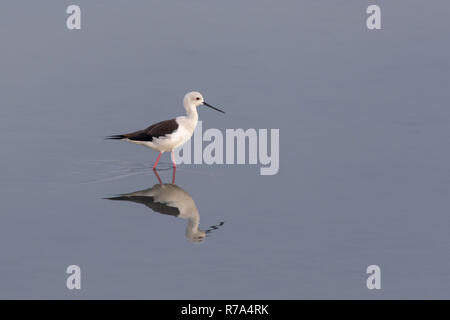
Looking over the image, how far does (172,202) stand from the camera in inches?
575

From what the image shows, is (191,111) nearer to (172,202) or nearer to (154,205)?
(172,202)

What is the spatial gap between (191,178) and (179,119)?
1.54m

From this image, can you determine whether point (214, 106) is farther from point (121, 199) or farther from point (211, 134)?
point (121, 199)

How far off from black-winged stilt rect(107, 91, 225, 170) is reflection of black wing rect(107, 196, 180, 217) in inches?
77.0

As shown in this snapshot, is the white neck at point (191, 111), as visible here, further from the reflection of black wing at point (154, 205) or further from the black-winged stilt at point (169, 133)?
the reflection of black wing at point (154, 205)

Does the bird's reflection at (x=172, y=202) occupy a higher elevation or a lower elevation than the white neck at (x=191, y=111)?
lower

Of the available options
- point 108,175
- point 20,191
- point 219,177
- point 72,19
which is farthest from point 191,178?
point 72,19

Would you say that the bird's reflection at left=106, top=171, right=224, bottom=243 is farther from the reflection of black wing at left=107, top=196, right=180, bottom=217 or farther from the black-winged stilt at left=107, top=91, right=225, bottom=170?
the black-winged stilt at left=107, top=91, right=225, bottom=170

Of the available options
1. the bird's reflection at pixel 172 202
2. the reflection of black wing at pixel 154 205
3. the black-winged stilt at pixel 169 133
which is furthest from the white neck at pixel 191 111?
the reflection of black wing at pixel 154 205

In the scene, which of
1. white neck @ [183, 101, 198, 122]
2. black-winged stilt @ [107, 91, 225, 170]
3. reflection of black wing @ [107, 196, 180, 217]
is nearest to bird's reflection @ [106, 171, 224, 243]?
reflection of black wing @ [107, 196, 180, 217]

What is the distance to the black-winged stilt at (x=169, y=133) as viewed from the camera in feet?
54.1

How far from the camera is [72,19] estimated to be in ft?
74.2

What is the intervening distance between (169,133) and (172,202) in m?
2.26

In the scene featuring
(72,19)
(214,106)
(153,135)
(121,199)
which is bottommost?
(121,199)
